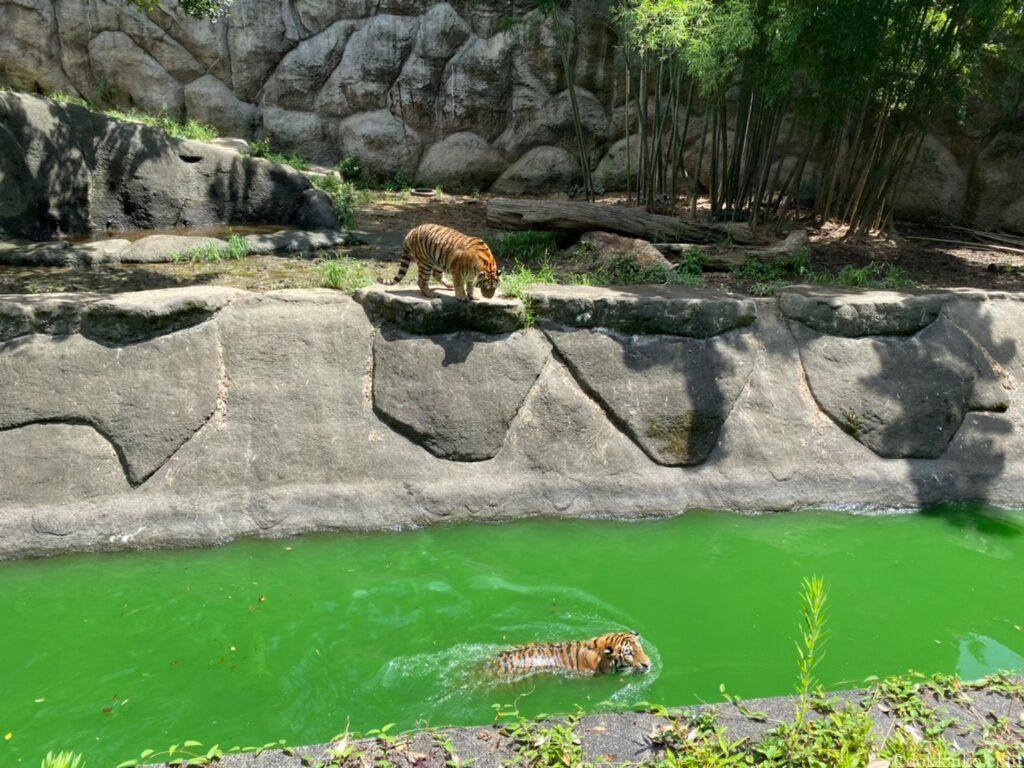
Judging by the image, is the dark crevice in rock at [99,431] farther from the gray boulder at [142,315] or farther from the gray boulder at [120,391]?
the gray boulder at [142,315]

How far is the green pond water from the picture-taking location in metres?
3.60

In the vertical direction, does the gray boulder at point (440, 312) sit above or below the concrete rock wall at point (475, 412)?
above

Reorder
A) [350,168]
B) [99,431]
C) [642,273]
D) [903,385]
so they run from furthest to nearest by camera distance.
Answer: [350,168] < [642,273] < [903,385] < [99,431]

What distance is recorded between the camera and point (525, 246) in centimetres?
898

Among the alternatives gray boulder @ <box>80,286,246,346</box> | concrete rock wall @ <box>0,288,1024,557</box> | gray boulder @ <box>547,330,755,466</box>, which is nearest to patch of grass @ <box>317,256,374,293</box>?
concrete rock wall @ <box>0,288,1024,557</box>

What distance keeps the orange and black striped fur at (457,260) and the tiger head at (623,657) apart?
2919mm

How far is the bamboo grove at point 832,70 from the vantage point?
801 cm

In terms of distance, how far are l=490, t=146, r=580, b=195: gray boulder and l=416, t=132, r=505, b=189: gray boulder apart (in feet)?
1.34

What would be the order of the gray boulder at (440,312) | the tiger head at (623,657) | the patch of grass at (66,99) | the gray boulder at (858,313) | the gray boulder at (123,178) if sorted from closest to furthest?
the tiger head at (623,657)
the gray boulder at (440,312)
the gray boulder at (858,313)
the gray boulder at (123,178)
the patch of grass at (66,99)

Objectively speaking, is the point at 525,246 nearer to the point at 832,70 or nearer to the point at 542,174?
the point at 832,70

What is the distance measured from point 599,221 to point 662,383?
3.31 metres

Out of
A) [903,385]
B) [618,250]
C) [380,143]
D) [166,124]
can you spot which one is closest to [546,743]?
[903,385]

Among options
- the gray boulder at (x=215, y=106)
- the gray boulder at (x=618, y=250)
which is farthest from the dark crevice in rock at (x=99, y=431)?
the gray boulder at (x=215, y=106)

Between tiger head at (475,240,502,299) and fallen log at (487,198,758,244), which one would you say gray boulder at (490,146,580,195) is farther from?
tiger head at (475,240,502,299)
